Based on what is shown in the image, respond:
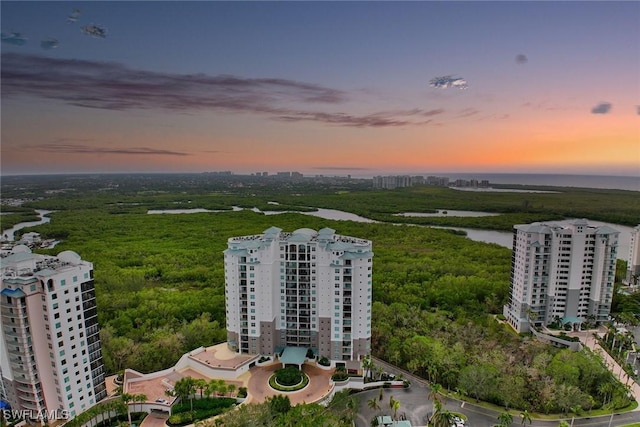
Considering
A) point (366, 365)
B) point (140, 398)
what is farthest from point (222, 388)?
point (366, 365)

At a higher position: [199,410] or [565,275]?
[565,275]

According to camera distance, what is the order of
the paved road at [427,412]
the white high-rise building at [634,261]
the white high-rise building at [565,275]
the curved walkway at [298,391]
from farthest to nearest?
1. the white high-rise building at [634,261]
2. the white high-rise building at [565,275]
3. the curved walkway at [298,391]
4. the paved road at [427,412]

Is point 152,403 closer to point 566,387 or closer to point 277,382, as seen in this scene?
point 277,382

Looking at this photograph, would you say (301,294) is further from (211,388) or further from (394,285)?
(394,285)

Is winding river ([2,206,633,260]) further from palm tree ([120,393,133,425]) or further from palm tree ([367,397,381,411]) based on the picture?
palm tree ([120,393,133,425])

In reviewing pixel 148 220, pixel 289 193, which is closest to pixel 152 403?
pixel 148 220

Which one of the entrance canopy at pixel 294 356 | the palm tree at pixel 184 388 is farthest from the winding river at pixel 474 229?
the palm tree at pixel 184 388

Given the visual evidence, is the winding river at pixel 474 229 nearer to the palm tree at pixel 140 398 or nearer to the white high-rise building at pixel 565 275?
the white high-rise building at pixel 565 275
